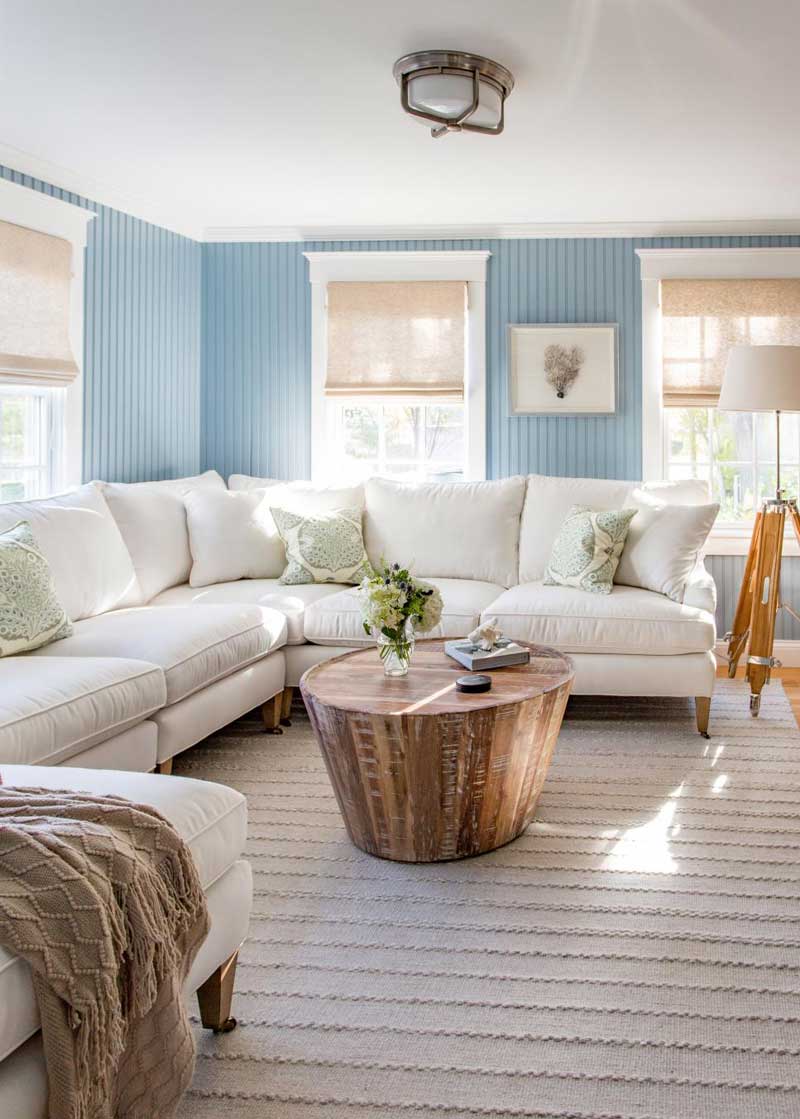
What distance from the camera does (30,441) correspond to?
15.1ft

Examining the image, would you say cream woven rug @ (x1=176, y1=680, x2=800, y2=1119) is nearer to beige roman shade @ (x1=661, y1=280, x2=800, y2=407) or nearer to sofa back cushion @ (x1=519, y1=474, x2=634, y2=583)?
sofa back cushion @ (x1=519, y1=474, x2=634, y2=583)

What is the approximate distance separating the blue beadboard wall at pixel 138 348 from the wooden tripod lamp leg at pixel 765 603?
3.19 m

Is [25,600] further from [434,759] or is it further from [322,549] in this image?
[322,549]

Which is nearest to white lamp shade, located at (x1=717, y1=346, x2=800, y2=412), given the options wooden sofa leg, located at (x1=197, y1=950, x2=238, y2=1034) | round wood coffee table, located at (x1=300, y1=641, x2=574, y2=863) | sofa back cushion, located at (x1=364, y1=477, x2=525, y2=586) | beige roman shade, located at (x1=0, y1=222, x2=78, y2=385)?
sofa back cushion, located at (x1=364, y1=477, x2=525, y2=586)

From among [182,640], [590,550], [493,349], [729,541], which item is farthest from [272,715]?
[729,541]

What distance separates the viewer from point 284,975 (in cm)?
230

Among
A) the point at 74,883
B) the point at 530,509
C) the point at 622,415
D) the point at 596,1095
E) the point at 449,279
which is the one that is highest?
the point at 449,279

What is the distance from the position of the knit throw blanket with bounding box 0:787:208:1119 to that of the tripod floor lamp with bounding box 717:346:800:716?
345cm

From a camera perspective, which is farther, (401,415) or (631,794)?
(401,415)

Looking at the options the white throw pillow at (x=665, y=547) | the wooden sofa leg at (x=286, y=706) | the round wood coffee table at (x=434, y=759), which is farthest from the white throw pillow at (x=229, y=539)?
the round wood coffee table at (x=434, y=759)

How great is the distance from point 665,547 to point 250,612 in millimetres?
1933

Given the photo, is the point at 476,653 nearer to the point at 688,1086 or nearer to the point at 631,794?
the point at 631,794

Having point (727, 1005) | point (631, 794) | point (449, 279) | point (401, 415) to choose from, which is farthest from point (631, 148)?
point (727, 1005)

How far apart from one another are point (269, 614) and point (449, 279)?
2522 mm
